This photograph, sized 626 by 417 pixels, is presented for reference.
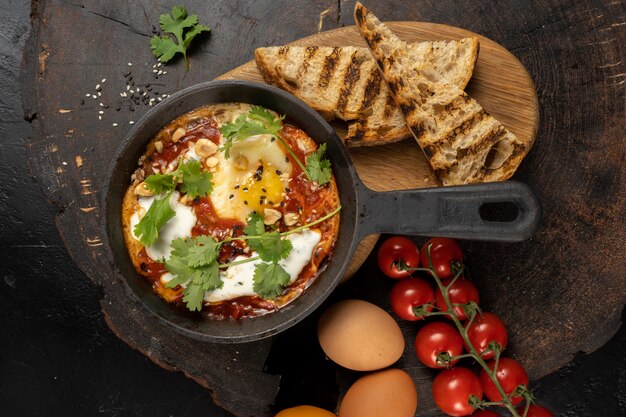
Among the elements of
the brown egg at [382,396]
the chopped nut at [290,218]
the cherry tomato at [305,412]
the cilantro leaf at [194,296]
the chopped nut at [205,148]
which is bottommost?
the cherry tomato at [305,412]

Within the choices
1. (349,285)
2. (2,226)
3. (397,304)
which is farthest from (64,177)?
(397,304)

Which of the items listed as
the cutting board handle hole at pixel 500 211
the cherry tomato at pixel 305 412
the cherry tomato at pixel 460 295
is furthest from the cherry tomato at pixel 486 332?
the cherry tomato at pixel 305 412

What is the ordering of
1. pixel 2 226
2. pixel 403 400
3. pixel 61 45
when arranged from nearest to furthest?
1. pixel 403 400
2. pixel 61 45
3. pixel 2 226

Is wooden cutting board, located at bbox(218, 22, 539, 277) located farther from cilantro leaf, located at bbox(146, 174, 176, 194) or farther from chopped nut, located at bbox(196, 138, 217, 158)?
cilantro leaf, located at bbox(146, 174, 176, 194)

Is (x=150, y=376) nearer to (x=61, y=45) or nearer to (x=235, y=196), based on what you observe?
(x=235, y=196)

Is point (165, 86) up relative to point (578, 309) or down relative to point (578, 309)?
up

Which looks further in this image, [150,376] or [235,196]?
[150,376]

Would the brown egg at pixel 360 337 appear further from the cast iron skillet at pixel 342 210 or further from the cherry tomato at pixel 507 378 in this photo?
the cherry tomato at pixel 507 378

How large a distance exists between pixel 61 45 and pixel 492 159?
9.05ft

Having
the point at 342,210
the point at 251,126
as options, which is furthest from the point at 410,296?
the point at 251,126

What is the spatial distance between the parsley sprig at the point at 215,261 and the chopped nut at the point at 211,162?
0.36 meters

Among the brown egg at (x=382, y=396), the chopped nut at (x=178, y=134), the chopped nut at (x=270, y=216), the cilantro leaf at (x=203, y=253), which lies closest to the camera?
the cilantro leaf at (x=203, y=253)

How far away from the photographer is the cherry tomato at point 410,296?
3535 mm

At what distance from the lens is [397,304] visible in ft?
11.7
